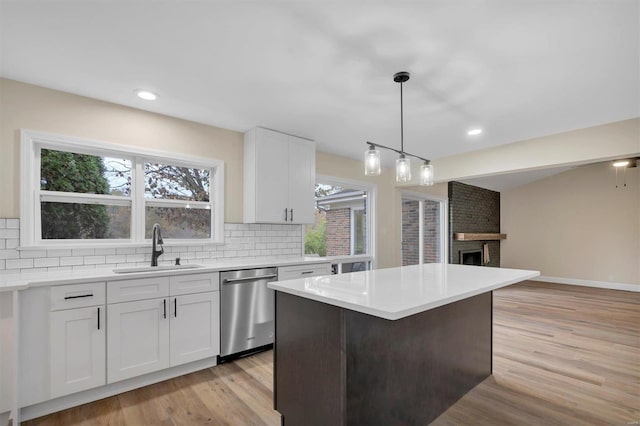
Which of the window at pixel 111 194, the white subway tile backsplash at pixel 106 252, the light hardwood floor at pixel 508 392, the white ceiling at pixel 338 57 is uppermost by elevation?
the white ceiling at pixel 338 57

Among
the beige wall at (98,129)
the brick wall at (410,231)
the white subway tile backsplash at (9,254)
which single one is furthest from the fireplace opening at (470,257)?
the white subway tile backsplash at (9,254)

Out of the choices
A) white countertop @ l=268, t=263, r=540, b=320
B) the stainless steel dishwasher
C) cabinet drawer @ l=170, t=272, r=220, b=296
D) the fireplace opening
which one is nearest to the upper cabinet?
the stainless steel dishwasher

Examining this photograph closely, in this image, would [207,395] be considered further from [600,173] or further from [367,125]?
[600,173]

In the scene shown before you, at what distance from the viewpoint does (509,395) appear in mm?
2400

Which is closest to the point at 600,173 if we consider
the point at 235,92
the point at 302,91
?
the point at 302,91

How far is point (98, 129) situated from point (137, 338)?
1837 millimetres

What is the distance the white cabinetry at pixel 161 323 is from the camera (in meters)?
2.37

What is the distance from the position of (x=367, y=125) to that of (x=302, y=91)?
1094 millimetres

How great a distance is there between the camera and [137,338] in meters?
2.45

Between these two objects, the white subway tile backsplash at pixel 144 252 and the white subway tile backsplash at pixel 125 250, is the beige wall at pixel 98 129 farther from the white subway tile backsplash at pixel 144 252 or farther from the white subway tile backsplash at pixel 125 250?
the white subway tile backsplash at pixel 125 250

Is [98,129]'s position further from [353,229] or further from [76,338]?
[353,229]

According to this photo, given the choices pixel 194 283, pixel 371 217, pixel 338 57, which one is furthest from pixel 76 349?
pixel 371 217

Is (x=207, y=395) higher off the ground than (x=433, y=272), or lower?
lower

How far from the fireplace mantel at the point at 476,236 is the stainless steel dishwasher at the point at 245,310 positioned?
5.16m
